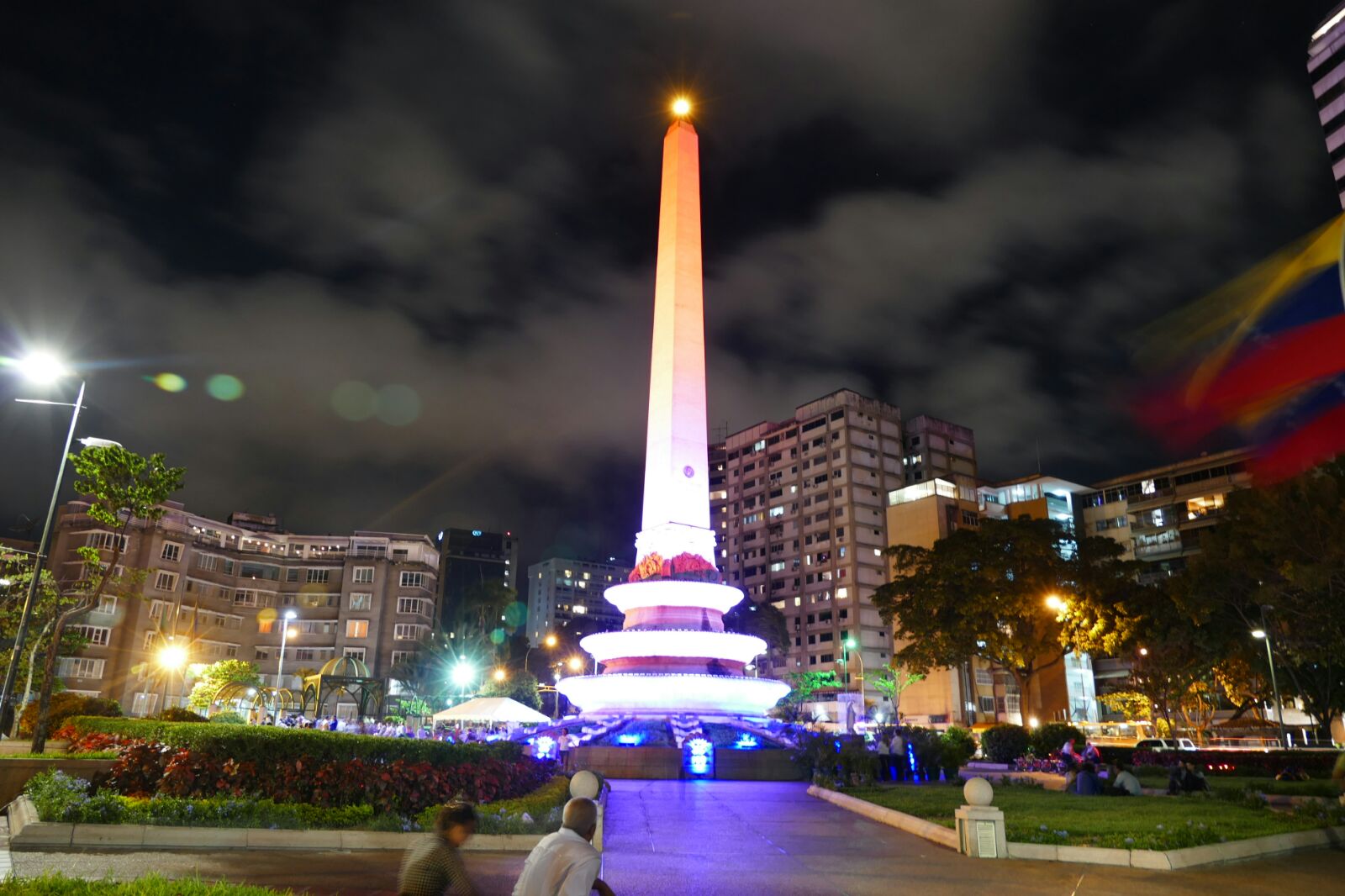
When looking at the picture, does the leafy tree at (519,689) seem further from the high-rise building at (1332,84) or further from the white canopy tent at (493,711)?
the high-rise building at (1332,84)

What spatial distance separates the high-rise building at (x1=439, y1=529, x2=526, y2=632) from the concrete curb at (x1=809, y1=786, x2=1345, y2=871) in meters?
133

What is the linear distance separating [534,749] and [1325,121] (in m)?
87.3

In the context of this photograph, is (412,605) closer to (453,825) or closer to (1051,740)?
(1051,740)

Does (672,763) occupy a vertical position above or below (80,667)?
below

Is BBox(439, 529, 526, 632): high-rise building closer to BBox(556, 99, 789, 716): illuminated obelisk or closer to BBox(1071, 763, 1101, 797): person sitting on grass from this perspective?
BBox(556, 99, 789, 716): illuminated obelisk

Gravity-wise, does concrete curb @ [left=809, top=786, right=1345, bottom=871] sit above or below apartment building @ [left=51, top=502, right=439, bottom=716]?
below

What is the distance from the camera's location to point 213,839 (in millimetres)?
12711

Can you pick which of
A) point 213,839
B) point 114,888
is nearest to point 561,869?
point 114,888

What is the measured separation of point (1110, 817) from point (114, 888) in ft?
47.2

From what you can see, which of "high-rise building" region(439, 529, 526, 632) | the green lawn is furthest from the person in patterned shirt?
"high-rise building" region(439, 529, 526, 632)

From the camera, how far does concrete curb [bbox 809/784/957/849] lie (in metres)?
14.0

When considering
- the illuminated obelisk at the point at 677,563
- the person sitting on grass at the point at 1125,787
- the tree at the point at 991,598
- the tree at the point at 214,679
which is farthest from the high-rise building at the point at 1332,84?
the tree at the point at 214,679

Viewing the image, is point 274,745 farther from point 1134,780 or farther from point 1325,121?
point 1325,121

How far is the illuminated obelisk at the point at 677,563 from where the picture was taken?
36.4 meters
